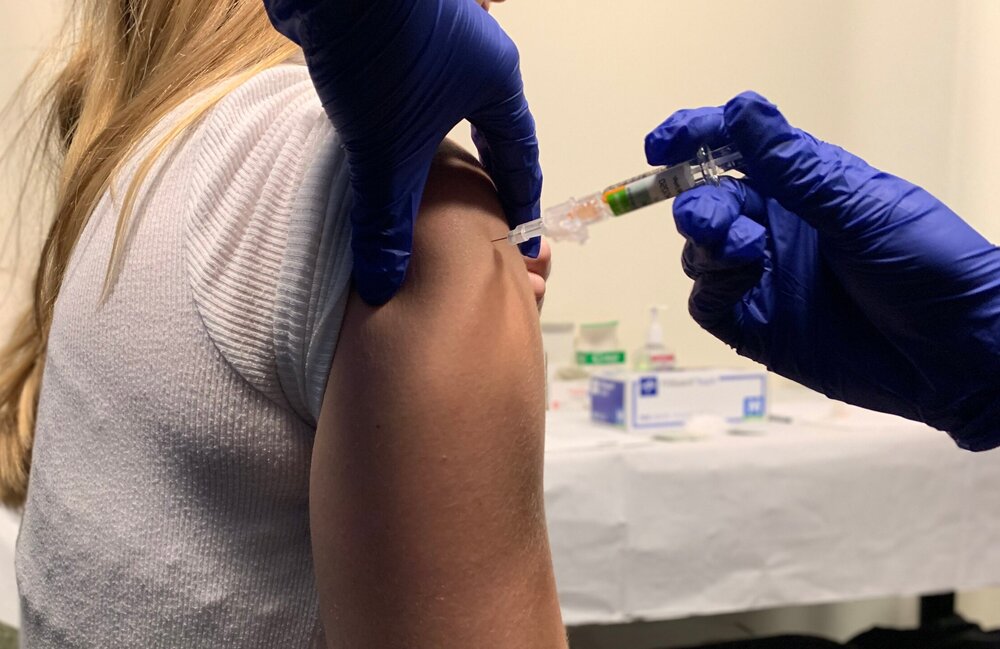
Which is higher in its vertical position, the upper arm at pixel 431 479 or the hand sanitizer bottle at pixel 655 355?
the upper arm at pixel 431 479

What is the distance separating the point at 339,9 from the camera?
38 centimetres

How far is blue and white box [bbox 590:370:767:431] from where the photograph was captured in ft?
5.23

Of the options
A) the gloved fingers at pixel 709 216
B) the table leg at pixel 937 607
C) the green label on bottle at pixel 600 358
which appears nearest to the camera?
the gloved fingers at pixel 709 216

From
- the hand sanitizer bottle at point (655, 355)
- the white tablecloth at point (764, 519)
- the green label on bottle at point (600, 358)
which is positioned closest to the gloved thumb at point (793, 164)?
the white tablecloth at point (764, 519)

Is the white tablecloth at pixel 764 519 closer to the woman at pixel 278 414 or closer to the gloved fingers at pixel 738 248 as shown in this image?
the gloved fingers at pixel 738 248

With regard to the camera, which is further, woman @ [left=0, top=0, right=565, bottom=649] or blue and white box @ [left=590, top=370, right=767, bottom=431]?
blue and white box @ [left=590, top=370, right=767, bottom=431]

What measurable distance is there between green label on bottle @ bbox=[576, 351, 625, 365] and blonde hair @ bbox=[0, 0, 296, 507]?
4.48ft

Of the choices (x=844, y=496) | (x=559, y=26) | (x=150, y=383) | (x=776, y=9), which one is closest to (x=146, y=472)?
(x=150, y=383)

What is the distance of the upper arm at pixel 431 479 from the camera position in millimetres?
419

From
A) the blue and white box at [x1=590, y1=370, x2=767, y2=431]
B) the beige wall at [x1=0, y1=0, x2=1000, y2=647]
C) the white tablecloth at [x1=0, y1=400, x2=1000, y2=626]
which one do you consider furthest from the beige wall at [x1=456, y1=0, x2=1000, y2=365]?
the white tablecloth at [x1=0, y1=400, x2=1000, y2=626]

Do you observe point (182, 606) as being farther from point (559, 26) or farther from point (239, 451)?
point (559, 26)

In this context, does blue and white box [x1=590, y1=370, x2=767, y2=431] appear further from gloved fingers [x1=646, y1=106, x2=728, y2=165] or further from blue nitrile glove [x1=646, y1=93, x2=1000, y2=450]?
gloved fingers [x1=646, y1=106, x2=728, y2=165]

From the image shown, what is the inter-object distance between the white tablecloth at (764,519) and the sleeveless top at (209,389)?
945 mm

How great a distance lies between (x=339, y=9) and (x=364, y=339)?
0.55 feet
